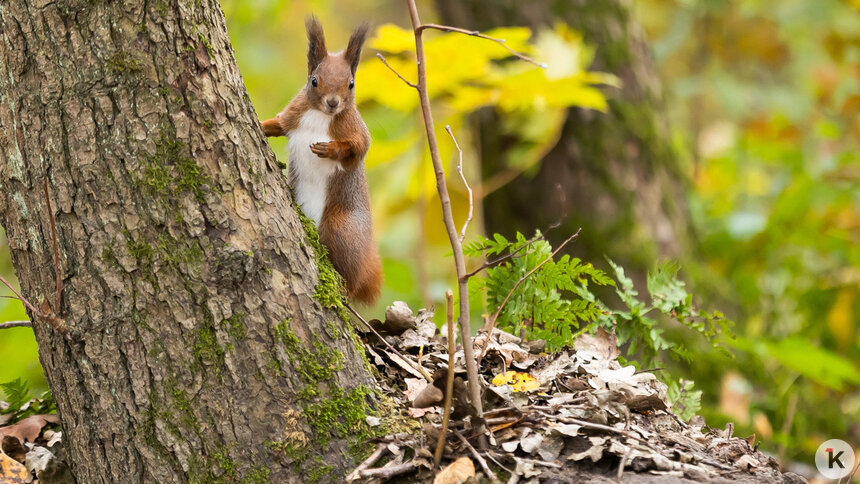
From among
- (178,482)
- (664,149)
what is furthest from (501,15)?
(178,482)

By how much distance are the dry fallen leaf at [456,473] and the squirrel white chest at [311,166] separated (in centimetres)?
106

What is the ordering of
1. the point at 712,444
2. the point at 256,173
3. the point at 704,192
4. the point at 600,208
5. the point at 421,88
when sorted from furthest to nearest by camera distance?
the point at 704,192 → the point at 600,208 → the point at 712,444 → the point at 256,173 → the point at 421,88

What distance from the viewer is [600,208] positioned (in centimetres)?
503

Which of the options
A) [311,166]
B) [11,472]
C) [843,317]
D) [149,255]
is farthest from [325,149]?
[843,317]

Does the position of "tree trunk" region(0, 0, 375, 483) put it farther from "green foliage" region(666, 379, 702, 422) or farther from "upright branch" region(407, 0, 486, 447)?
"green foliage" region(666, 379, 702, 422)

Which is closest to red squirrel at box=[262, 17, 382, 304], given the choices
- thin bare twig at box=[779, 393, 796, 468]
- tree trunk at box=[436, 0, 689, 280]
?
thin bare twig at box=[779, 393, 796, 468]

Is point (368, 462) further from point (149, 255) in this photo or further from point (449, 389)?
point (149, 255)

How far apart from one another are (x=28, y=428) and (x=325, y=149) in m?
1.15

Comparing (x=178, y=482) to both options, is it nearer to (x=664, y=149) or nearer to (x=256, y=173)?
(x=256, y=173)

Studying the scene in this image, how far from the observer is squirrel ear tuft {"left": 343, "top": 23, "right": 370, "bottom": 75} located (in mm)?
2492

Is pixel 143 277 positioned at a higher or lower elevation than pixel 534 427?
higher

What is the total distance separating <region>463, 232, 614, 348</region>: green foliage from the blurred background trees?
1379 millimetres

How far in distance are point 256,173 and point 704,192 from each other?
247 inches

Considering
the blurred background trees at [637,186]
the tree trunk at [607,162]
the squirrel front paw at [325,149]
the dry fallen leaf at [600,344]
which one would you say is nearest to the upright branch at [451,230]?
the squirrel front paw at [325,149]
